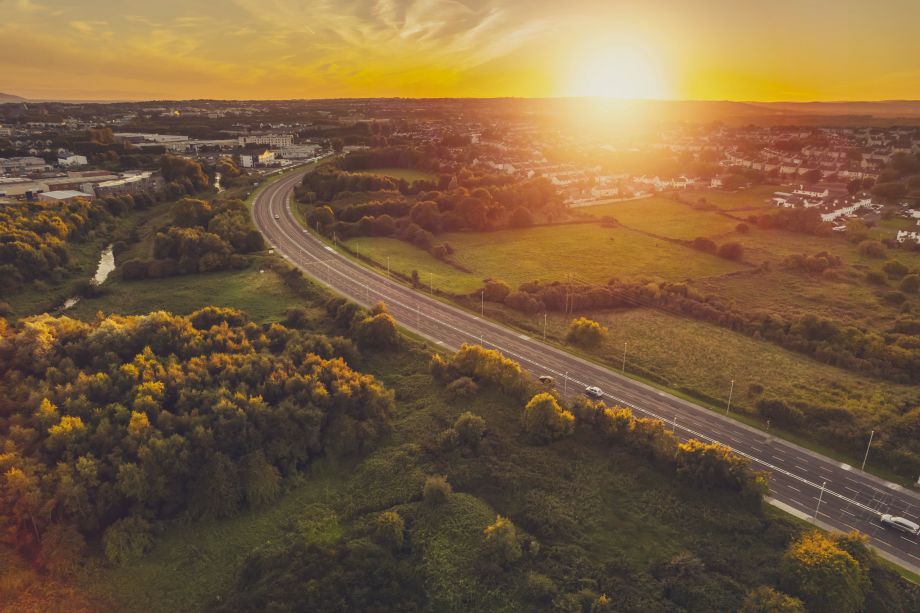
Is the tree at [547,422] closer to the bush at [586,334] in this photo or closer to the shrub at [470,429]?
the shrub at [470,429]

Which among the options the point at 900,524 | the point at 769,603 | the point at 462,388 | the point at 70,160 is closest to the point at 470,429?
the point at 462,388

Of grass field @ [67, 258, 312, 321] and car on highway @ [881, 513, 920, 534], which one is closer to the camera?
car on highway @ [881, 513, 920, 534]

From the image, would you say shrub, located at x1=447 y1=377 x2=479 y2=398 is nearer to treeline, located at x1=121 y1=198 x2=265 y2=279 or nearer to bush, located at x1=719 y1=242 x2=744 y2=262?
treeline, located at x1=121 y1=198 x2=265 y2=279

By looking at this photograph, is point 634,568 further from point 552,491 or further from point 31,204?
point 31,204

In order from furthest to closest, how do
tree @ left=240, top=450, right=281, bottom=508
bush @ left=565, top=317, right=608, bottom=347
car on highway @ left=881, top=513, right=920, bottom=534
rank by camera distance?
1. bush @ left=565, top=317, right=608, bottom=347
2. tree @ left=240, top=450, right=281, bottom=508
3. car on highway @ left=881, top=513, right=920, bottom=534

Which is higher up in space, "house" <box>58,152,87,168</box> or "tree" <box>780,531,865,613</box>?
"house" <box>58,152,87,168</box>

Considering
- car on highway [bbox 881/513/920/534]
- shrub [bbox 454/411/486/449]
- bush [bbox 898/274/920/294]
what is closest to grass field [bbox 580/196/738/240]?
bush [bbox 898/274/920/294]
